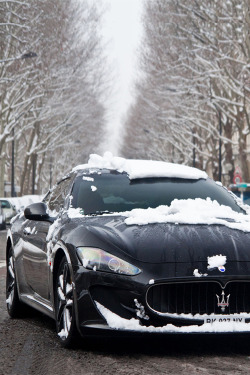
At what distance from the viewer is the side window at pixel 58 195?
7.54 metres

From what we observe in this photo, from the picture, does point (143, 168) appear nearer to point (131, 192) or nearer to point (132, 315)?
point (131, 192)

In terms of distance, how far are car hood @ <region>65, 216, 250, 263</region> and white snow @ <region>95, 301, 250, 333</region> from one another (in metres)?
0.39

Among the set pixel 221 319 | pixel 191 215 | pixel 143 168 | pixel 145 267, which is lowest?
pixel 221 319

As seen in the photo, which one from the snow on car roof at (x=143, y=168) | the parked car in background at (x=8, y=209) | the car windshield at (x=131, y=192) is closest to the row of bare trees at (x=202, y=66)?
the parked car in background at (x=8, y=209)

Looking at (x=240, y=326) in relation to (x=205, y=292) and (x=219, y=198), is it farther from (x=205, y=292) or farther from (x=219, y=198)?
(x=219, y=198)

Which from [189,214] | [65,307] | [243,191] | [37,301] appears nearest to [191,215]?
[189,214]

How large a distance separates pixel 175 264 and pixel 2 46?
37.5 metres

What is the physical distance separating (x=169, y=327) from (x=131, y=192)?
164 centimetres

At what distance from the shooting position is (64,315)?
6.45m

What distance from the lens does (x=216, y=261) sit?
595 centimetres

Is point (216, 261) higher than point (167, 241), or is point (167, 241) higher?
point (167, 241)

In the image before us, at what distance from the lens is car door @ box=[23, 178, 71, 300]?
7.14 m

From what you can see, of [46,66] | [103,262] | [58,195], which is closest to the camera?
[103,262]

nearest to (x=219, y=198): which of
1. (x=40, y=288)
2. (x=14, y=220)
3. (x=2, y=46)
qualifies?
(x=40, y=288)
